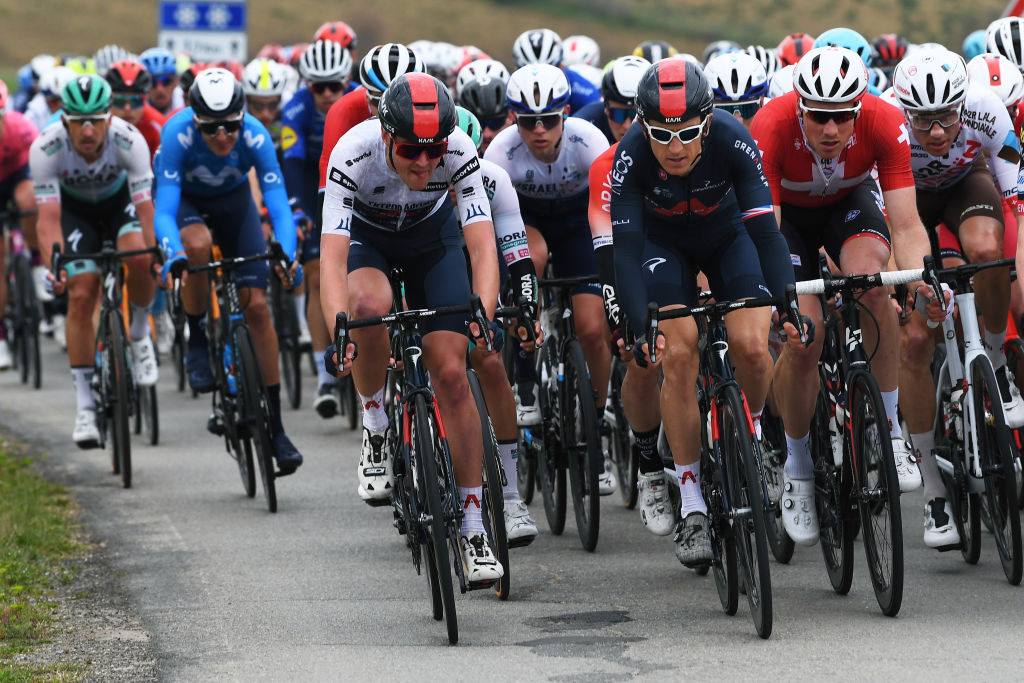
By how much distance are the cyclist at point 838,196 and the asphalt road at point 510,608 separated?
576 mm

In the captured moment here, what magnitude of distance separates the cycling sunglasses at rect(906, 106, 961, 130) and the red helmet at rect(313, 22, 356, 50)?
18.7ft

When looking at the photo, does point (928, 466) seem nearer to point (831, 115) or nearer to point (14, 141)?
point (831, 115)

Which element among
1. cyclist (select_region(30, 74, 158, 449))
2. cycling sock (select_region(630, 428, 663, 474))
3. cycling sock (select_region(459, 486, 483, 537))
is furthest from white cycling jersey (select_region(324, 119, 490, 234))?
cyclist (select_region(30, 74, 158, 449))

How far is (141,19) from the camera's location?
66625 millimetres

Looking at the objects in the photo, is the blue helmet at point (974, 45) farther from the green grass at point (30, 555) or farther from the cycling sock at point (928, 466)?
the green grass at point (30, 555)

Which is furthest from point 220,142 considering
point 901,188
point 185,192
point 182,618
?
point 901,188

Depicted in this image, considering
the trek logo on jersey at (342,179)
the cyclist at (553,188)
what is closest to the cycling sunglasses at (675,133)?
the trek logo on jersey at (342,179)

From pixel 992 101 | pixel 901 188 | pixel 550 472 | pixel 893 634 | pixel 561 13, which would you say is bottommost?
pixel 893 634

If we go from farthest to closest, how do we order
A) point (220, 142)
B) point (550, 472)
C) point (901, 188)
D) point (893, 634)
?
point (220, 142), point (550, 472), point (901, 188), point (893, 634)

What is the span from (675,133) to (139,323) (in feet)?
Result: 18.4

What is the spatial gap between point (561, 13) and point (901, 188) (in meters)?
57.1

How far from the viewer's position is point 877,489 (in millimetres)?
6457

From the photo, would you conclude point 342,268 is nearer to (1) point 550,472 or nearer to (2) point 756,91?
(1) point 550,472

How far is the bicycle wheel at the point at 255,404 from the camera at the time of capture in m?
8.93
